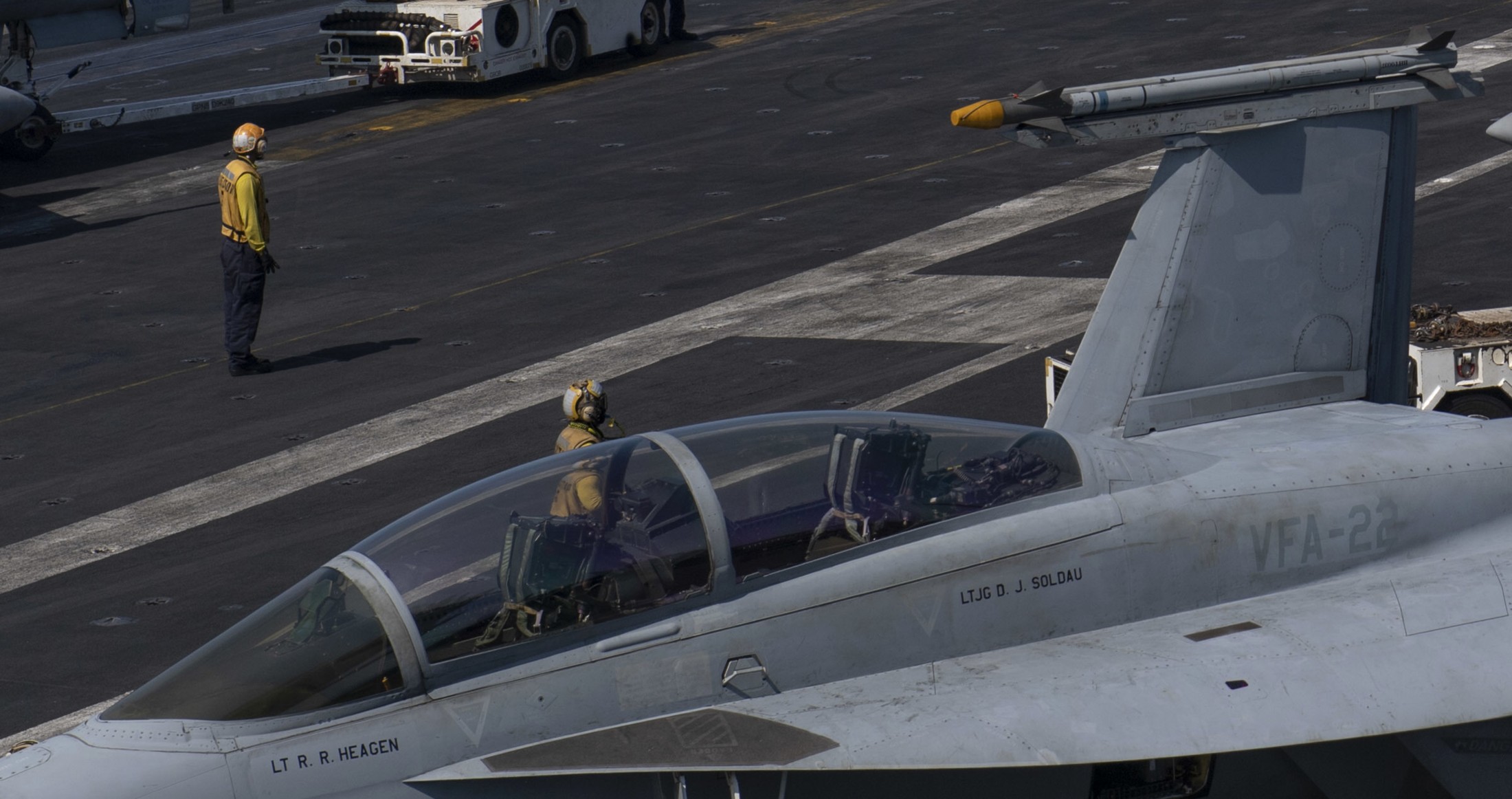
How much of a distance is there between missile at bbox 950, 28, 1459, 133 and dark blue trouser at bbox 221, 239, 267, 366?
471 inches

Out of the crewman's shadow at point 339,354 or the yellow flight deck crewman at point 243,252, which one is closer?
the yellow flight deck crewman at point 243,252

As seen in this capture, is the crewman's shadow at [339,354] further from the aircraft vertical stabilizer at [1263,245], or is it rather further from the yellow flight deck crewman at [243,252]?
the aircraft vertical stabilizer at [1263,245]

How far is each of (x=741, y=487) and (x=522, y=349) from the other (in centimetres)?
1199

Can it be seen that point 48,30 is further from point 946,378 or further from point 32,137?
point 946,378

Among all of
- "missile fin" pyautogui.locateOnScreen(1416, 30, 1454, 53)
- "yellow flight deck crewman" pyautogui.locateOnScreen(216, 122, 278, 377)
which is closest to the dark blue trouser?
"yellow flight deck crewman" pyautogui.locateOnScreen(216, 122, 278, 377)

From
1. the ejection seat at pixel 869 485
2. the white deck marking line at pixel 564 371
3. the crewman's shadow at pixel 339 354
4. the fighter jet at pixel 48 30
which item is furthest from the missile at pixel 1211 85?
the fighter jet at pixel 48 30

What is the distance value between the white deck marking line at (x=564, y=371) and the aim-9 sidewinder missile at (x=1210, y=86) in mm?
8994

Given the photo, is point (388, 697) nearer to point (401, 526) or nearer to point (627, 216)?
point (401, 526)

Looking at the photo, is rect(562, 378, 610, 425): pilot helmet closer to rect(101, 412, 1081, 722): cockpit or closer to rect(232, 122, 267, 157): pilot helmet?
rect(101, 412, 1081, 722): cockpit

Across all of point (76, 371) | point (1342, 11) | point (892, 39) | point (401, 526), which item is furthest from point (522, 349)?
point (1342, 11)

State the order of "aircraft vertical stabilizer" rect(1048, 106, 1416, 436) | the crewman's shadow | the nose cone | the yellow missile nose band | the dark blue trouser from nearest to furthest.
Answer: the nose cone → the yellow missile nose band → "aircraft vertical stabilizer" rect(1048, 106, 1416, 436) → the dark blue trouser → the crewman's shadow

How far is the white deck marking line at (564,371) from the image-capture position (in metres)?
14.7

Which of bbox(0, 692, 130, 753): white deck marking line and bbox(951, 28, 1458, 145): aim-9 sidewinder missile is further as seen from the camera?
bbox(0, 692, 130, 753): white deck marking line

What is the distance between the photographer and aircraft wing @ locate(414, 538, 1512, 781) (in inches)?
267
